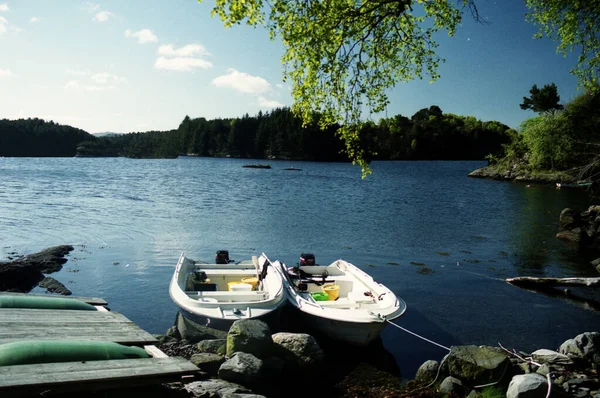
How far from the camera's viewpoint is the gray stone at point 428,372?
34.1ft

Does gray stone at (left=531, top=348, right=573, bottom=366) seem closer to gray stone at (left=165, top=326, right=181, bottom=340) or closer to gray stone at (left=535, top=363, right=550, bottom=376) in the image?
gray stone at (left=535, top=363, right=550, bottom=376)

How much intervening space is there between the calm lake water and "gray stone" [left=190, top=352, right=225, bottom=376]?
4200mm

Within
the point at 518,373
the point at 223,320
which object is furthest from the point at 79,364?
the point at 518,373

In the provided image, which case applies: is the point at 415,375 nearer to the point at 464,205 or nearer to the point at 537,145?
the point at 464,205

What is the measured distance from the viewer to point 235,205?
44406mm

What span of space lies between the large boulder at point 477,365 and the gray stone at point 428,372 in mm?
372

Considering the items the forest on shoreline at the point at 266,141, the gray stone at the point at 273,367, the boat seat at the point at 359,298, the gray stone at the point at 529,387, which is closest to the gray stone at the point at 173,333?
the gray stone at the point at 273,367

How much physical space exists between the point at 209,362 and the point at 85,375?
171 inches

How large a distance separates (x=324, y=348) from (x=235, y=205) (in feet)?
108

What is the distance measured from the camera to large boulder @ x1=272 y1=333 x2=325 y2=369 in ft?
35.1

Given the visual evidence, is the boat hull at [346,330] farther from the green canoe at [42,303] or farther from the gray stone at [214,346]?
the green canoe at [42,303]

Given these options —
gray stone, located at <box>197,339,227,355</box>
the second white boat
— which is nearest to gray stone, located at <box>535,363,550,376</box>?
the second white boat

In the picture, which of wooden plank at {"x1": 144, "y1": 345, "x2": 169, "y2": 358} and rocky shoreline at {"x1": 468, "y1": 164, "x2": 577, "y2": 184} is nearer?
wooden plank at {"x1": 144, "y1": 345, "x2": 169, "y2": 358}

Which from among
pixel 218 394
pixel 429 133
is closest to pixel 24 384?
pixel 218 394
